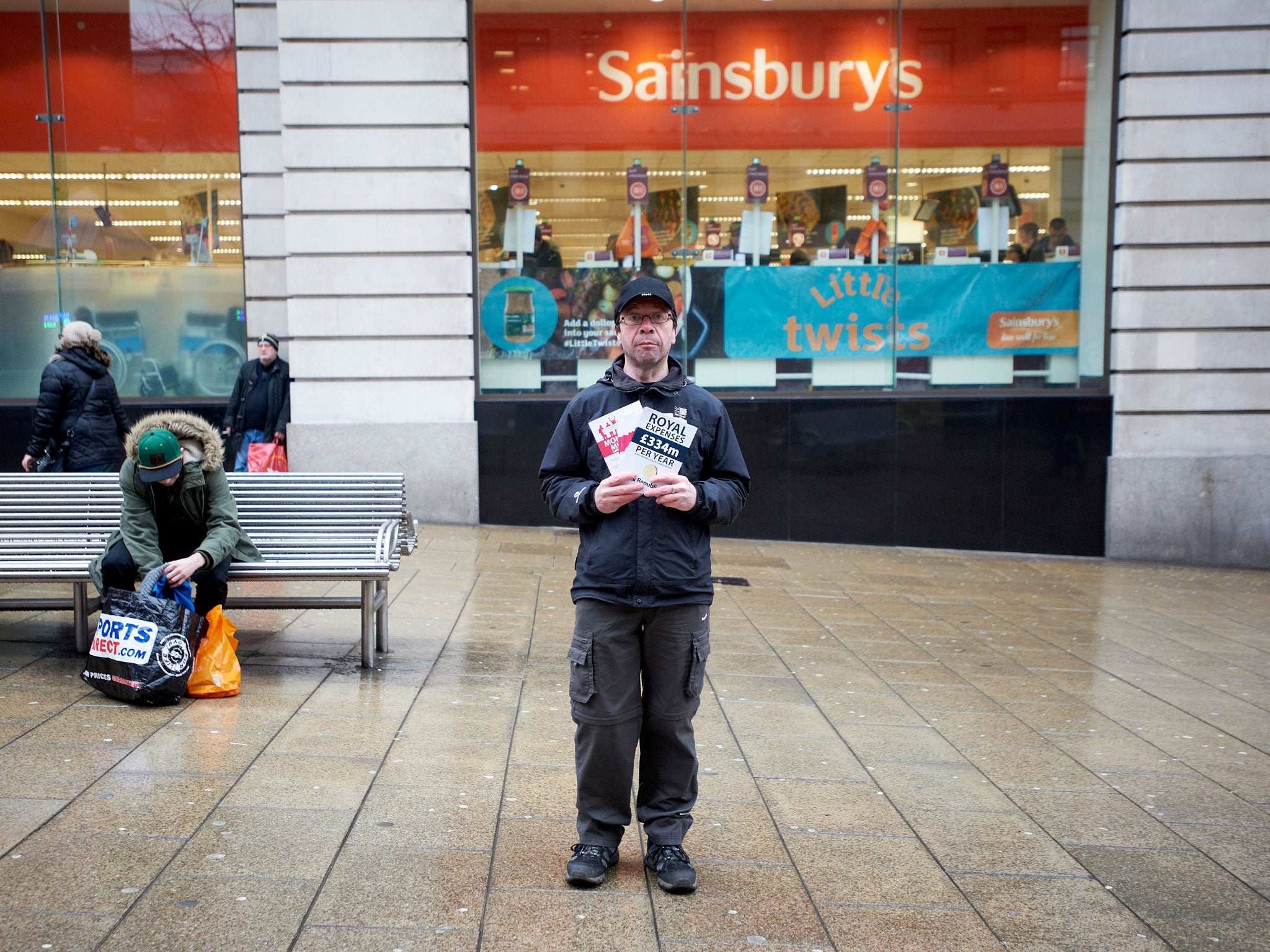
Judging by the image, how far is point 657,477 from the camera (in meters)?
3.45

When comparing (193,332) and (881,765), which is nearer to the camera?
(881,765)

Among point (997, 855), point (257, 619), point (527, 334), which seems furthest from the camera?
point (527, 334)

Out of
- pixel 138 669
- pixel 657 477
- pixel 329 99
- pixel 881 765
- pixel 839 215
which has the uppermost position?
pixel 329 99

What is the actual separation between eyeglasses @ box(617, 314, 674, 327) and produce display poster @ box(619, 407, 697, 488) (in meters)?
0.29

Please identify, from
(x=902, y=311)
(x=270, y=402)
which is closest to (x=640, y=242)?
(x=902, y=311)

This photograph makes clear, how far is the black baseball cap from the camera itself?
3518mm

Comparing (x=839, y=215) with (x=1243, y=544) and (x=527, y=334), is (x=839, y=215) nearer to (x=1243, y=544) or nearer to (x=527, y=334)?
(x=527, y=334)

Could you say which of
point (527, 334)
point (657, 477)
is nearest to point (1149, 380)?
point (527, 334)

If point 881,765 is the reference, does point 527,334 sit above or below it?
above

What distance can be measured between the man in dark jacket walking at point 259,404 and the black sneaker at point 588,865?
8.41 metres

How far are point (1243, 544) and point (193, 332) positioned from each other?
11.0 meters

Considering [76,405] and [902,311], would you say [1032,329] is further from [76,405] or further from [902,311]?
[76,405]

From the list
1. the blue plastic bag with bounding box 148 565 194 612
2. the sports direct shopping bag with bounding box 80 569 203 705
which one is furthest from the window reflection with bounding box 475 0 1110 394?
the sports direct shopping bag with bounding box 80 569 203 705

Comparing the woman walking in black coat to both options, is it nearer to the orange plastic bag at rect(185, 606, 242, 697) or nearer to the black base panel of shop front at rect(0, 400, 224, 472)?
the black base panel of shop front at rect(0, 400, 224, 472)
